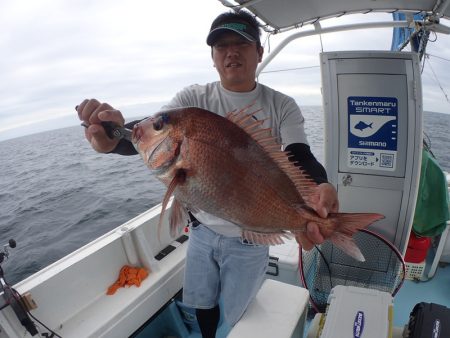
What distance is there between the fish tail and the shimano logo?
744 millimetres

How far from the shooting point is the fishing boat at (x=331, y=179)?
7.47ft

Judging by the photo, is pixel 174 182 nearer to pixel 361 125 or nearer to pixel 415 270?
pixel 361 125

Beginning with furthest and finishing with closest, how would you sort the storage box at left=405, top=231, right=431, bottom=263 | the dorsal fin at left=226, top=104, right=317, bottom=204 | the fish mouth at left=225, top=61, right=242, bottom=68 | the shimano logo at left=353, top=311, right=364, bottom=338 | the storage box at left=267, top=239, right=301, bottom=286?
the storage box at left=405, top=231, right=431, bottom=263, the storage box at left=267, top=239, right=301, bottom=286, the fish mouth at left=225, top=61, right=242, bottom=68, the shimano logo at left=353, top=311, right=364, bottom=338, the dorsal fin at left=226, top=104, right=317, bottom=204

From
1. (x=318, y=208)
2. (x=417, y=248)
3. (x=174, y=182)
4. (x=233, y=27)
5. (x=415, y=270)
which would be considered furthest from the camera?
(x=415, y=270)

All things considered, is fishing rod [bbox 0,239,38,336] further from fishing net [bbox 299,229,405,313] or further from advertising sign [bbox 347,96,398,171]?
advertising sign [bbox 347,96,398,171]

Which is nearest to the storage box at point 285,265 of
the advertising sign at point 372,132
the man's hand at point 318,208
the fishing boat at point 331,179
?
the fishing boat at point 331,179

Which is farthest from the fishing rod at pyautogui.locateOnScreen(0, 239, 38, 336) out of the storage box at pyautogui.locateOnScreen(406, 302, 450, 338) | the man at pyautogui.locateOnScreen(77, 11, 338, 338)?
the storage box at pyautogui.locateOnScreen(406, 302, 450, 338)

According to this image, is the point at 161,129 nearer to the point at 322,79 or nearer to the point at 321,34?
the point at 322,79

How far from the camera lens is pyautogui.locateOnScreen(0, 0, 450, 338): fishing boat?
7.47 ft

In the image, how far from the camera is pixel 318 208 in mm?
1279

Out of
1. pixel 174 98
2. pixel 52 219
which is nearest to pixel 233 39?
pixel 174 98

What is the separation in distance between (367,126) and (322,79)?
0.63 m

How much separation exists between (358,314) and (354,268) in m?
1.38

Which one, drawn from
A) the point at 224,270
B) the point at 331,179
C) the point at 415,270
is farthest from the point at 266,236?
the point at 415,270
